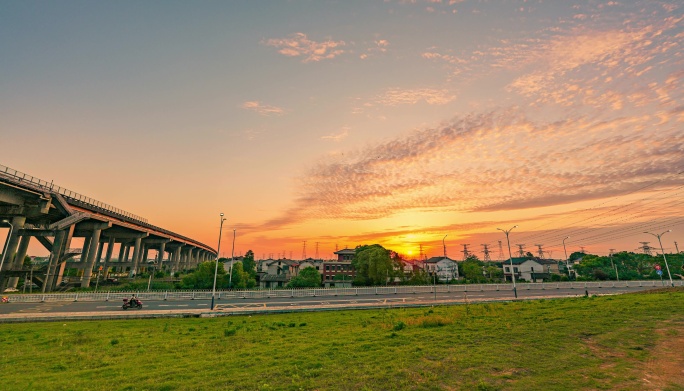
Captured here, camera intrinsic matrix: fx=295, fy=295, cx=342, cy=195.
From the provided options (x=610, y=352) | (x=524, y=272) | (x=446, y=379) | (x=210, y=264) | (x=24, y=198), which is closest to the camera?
(x=446, y=379)

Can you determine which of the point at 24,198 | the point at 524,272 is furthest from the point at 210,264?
the point at 524,272

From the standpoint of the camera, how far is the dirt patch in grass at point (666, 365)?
10.0 metres

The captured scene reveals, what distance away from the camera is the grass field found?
10.8 metres

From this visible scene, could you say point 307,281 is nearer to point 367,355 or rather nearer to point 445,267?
point 367,355

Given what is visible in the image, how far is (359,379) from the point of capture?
11.1 m

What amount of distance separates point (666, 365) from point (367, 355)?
11874 millimetres

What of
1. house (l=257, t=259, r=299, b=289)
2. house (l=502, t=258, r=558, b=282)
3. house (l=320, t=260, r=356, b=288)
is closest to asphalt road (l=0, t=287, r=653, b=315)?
house (l=320, t=260, r=356, b=288)

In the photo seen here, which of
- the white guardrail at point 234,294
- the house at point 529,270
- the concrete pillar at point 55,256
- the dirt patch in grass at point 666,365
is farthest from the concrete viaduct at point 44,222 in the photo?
the house at point 529,270

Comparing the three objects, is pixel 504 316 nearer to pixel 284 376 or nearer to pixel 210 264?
pixel 284 376

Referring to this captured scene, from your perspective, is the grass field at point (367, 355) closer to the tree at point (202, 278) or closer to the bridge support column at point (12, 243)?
the tree at point (202, 278)

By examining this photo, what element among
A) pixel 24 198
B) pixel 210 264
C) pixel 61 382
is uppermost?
pixel 24 198

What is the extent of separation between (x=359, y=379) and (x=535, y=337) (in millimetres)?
11352

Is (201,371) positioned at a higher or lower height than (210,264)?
lower

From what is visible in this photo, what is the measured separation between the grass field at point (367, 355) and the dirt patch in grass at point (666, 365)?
0.04 meters
